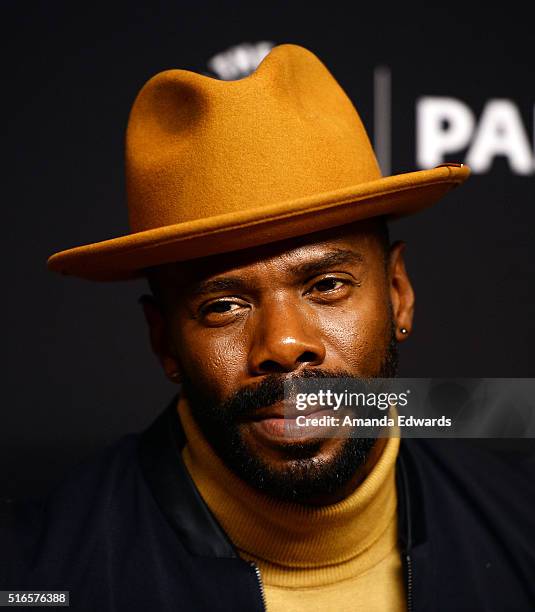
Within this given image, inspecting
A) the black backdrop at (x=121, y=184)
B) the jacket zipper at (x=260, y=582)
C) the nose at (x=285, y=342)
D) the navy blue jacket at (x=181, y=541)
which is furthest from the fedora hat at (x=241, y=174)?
the black backdrop at (x=121, y=184)

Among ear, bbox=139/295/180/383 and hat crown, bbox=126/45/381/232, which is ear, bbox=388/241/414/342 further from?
ear, bbox=139/295/180/383

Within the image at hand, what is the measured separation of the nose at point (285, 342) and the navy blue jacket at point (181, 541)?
0.27 metres

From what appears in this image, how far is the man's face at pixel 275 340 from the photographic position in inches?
52.2

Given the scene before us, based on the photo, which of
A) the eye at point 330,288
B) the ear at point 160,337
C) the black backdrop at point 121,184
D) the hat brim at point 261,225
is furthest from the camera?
the black backdrop at point 121,184

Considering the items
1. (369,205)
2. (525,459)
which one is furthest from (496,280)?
Result: (369,205)

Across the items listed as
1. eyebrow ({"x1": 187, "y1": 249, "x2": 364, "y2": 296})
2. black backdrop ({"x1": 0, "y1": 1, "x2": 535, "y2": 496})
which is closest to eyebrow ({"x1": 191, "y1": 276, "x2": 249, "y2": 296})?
eyebrow ({"x1": 187, "y1": 249, "x2": 364, "y2": 296})

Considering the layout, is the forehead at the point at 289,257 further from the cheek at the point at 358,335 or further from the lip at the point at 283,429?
the lip at the point at 283,429

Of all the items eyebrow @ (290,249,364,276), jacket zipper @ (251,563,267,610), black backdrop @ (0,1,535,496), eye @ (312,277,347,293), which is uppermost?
black backdrop @ (0,1,535,496)

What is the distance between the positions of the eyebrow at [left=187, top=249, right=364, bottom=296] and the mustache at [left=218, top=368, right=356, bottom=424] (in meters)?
0.13

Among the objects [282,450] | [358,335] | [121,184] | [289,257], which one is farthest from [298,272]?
[121,184]

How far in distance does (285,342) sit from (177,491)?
1.09 ft

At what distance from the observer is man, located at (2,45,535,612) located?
1.33m

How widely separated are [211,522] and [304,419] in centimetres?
23

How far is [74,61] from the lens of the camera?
2115 mm
